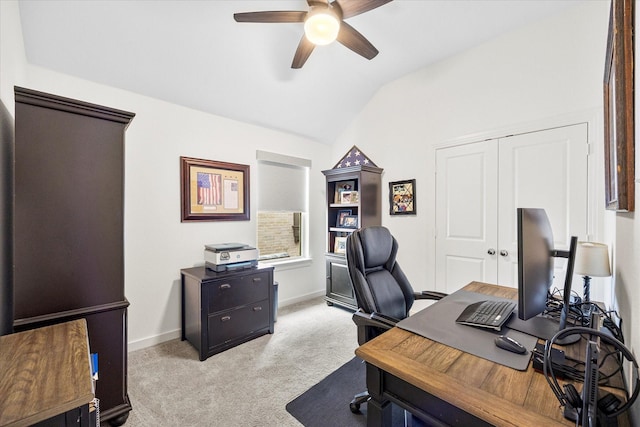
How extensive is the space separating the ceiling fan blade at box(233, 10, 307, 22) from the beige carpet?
2.60 meters

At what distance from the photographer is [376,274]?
1.92 m

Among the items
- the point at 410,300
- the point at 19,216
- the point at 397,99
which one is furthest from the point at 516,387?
the point at 397,99

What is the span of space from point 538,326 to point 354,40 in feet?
7.06

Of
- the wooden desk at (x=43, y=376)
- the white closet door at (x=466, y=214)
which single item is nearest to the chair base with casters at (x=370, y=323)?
the wooden desk at (x=43, y=376)

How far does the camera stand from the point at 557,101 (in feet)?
7.65

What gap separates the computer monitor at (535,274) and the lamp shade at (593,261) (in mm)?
564

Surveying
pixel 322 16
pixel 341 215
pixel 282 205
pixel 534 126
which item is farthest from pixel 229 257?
pixel 534 126

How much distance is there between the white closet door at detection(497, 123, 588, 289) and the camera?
2.25 meters

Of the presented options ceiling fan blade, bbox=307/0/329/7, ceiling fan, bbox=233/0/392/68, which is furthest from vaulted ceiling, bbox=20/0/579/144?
ceiling fan blade, bbox=307/0/329/7

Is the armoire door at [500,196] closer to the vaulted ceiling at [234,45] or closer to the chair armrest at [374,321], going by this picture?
the vaulted ceiling at [234,45]

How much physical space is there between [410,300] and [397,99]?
2535 mm

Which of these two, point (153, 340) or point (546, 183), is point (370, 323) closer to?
point (546, 183)

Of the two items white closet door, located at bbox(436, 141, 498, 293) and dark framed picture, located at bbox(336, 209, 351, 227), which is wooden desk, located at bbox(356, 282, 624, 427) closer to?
white closet door, located at bbox(436, 141, 498, 293)

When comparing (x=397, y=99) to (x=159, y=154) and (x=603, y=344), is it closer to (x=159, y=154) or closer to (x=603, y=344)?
(x=159, y=154)
